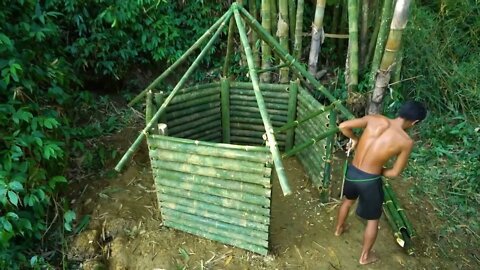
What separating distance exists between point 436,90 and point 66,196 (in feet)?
15.3

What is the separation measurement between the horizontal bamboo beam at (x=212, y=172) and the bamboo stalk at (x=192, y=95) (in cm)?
100

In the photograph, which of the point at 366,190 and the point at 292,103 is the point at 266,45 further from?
the point at 366,190

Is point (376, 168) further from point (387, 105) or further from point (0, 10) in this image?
point (0, 10)

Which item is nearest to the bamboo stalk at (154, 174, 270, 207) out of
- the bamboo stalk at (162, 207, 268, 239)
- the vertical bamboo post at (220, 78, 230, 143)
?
the bamboo stalk at (162, 207, 268, 239)

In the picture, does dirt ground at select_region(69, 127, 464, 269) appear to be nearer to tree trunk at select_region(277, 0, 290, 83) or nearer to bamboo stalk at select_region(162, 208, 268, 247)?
bamboo stalk at select_region(162, 208, 268, 247)

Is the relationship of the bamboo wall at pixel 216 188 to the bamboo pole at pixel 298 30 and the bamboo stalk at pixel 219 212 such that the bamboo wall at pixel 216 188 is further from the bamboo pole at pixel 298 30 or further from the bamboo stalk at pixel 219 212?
the bamboo pole at pixel 298 30

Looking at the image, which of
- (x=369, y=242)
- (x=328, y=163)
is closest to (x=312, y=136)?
(x=328, y=163)

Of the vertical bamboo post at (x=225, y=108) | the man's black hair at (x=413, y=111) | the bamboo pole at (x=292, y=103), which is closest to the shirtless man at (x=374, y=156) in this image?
the man's black hair at (x=413, y=111)

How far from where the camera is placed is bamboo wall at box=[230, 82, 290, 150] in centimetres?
458

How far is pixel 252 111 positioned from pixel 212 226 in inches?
64.9

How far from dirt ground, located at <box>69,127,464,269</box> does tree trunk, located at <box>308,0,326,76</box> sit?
5.59 ft

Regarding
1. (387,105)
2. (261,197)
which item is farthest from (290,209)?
(387,105)

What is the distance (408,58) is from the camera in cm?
533

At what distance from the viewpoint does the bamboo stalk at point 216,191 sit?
10.4 feet
